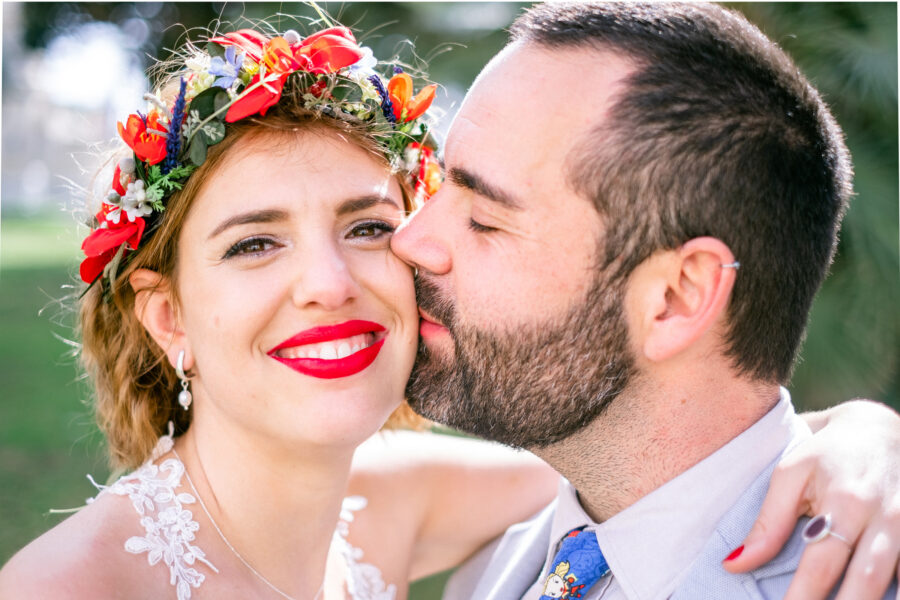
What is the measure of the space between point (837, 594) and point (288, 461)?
75.7 inches

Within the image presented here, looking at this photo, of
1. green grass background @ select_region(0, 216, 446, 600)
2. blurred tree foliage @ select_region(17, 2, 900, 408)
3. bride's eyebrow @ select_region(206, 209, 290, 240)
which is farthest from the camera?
blurred tree foliage @ select_region(17, 2, 900, 408)

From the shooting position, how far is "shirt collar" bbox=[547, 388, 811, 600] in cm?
274

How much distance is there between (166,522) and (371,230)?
4.26ft

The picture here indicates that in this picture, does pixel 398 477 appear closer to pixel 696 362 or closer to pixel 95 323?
pixel 95 323

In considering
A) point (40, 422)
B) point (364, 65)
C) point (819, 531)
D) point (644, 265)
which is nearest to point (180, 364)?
point (364, 65)

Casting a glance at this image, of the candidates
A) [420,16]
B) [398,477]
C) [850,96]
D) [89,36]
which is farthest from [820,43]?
[89,36]

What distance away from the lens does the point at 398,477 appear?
4.29 m

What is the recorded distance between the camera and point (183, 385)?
3.58 meters

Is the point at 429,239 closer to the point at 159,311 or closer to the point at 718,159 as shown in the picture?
the point at 718,159

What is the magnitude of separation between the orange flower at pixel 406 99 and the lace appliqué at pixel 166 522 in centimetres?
164

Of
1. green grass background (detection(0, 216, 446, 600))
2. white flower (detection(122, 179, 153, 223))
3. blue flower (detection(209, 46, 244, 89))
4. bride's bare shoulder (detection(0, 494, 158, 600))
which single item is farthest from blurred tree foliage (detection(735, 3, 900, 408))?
bride's bare shoulder (detection(0, 494, 158, 600))

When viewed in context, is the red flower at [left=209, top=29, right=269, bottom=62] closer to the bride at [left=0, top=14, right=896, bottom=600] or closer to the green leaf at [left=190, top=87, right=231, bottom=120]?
the bride at [left=0, top=14, right=896, bottom=600]

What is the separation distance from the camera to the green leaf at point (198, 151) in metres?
3.16

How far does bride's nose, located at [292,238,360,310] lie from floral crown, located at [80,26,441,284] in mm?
531
